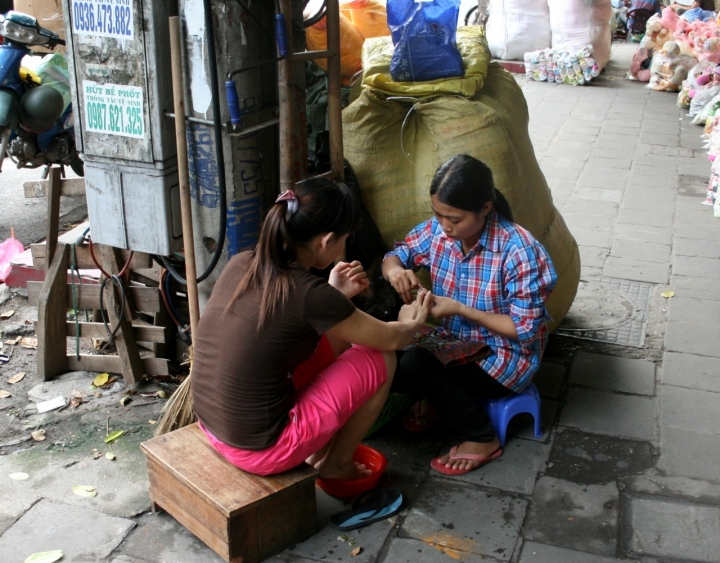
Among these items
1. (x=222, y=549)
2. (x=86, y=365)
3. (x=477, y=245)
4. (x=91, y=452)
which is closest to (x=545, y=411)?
(x=477, y=245)

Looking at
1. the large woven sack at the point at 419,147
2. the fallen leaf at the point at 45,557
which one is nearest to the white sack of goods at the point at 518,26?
the large woven sack at the point at 419,147

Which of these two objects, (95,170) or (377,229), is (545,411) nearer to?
(377,229)

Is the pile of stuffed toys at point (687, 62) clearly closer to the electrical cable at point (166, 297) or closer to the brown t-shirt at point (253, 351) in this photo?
the electrical cable at point (166, 297)

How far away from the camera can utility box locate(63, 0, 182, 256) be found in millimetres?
2828

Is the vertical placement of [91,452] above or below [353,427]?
below

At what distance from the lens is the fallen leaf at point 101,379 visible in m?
3.48

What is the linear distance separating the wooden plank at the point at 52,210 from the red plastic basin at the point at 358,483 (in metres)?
1.61

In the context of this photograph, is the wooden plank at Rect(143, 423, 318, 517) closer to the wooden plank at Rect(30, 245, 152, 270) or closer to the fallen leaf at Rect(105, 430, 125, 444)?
the fallen leaf at Rect(105, 430, 125, 444)

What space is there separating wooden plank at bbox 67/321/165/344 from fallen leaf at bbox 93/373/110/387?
0.56 feet

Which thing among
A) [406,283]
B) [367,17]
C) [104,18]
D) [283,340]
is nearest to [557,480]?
[406,283]

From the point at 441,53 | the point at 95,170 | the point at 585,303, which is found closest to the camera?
the point at 95,170

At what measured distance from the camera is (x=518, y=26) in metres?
10.2

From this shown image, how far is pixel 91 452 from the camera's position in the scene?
3.00 m

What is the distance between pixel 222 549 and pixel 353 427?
1.84 ft
